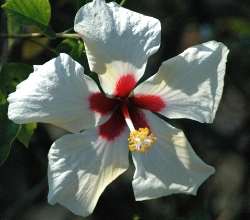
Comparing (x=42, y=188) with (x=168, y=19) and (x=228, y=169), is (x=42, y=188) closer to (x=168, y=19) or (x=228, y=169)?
(x=168, y=19)

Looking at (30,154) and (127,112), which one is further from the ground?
(127,112)

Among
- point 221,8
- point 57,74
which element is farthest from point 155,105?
point 221,8

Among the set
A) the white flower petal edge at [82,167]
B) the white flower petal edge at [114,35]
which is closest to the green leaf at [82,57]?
the white flower petal edge at [114,35]

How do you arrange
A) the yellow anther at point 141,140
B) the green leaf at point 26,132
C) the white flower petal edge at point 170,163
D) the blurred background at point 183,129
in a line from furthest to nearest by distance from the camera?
the blurred background at point 183,129, the green leaf at point 26,132, the white flower petal edge at point 170,163, the yellow anther at point 141,140

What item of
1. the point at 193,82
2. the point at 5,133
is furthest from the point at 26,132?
the point at 193,82

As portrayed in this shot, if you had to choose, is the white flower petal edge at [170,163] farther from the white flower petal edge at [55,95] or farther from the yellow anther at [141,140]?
the white flower petal edge at [55,95]

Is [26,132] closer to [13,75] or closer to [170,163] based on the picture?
[13,75]
